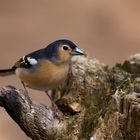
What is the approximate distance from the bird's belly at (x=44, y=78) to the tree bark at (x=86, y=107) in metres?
0.05

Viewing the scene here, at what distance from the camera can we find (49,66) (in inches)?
147

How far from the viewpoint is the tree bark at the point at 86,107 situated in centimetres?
303

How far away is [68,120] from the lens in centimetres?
337

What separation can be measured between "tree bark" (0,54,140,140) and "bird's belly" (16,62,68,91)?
0.15 ft

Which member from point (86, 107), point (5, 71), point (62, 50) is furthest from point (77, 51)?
point (5, 71)

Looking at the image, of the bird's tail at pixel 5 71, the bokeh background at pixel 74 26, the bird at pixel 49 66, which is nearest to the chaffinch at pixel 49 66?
the bird at pixel 49 66

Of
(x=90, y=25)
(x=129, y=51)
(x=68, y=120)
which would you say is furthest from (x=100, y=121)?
(x=90, y=25)

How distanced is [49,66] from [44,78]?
0.09m

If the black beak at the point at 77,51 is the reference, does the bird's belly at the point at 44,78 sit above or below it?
below

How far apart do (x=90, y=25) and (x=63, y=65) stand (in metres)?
4.71

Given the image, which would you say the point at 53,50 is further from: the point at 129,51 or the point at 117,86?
the point at 129,51

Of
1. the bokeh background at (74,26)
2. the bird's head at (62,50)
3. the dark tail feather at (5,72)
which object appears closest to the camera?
the bird's head at (62,50)

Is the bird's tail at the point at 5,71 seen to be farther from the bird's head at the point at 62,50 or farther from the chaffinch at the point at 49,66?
the bird's head at the point at 62,50

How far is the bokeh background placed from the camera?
25.6 ft
